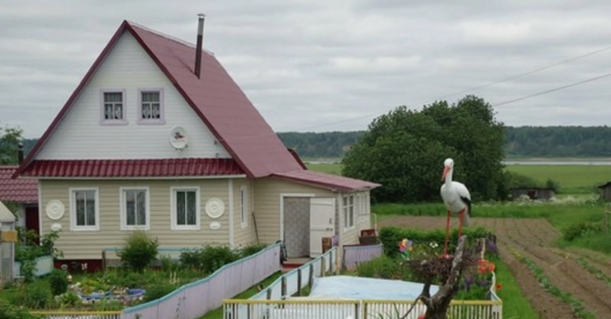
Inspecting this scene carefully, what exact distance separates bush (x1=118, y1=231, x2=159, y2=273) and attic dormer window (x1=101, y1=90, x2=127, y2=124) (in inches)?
145

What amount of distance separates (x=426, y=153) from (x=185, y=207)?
4546cm

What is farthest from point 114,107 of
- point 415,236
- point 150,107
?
point 415,236

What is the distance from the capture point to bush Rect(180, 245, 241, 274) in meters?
25.8

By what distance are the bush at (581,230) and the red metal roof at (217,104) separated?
11777mm

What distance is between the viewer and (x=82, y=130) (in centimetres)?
2839

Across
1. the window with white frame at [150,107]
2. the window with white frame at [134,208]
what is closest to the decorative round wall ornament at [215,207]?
the window with white frame at [134,208]

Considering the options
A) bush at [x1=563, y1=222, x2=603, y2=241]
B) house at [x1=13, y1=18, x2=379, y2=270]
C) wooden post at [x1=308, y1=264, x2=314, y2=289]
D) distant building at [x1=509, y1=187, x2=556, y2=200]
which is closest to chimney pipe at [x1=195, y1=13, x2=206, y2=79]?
house at [x1=13, y1=18, x2=379, y2=270]

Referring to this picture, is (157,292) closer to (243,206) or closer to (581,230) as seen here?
(243,206)

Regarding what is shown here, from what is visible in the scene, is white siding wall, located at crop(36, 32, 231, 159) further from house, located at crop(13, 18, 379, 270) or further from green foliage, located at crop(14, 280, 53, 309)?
green foliage, located at crop(14, 280, 53, 309)

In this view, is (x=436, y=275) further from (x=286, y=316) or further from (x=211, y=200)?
(x=211, y=200)

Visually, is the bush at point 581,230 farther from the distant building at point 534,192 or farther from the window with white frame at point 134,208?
the distant building at point 534,192

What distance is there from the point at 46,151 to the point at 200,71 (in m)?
5.48

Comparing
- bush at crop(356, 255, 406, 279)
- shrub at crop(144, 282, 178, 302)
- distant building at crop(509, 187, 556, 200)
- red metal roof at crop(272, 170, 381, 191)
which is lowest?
distant building at crop(509, 187, 556, 200)

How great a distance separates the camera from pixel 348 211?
102ft
